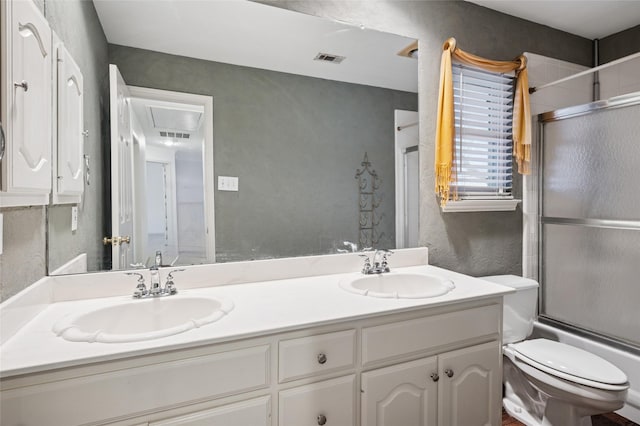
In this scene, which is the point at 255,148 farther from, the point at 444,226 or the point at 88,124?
the point at 444,226

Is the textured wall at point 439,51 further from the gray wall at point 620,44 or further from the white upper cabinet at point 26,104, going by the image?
the white upper cabinet at point 26,104

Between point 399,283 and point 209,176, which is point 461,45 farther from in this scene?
point 209,176

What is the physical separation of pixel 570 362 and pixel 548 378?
0.46 ft

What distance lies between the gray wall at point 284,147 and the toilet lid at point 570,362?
894 mm

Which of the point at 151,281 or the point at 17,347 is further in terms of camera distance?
the point at 151,281

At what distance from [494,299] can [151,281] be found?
1408mm

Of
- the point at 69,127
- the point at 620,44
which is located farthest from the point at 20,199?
the point at 620,44

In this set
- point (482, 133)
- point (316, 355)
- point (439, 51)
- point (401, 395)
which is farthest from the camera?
point (482, 133)

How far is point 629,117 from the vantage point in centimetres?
193

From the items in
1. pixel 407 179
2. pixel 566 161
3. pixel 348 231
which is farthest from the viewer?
pixel 566 161

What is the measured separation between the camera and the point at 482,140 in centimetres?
216

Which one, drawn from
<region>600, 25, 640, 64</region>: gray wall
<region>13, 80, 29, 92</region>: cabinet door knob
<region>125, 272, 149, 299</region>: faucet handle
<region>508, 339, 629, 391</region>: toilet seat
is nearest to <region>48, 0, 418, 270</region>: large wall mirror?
<region>125, 272, 149, 299</region>: faucet handle

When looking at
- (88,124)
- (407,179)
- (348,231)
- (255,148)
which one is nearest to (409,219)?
(407,179)

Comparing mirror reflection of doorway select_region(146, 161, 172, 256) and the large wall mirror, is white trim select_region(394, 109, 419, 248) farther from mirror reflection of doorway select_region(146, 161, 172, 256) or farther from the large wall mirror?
mirror reflection of doorway select_region(146, 161, 172, 256)
